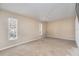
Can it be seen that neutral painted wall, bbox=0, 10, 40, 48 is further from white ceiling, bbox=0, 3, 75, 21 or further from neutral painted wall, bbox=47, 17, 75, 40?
neutral painted wall, bbox=47, 17, 75, 40

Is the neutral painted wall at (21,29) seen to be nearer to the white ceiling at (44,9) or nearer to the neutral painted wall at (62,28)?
the white ceiling at (44,9)

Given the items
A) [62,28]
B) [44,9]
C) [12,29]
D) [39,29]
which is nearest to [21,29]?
[12,29]

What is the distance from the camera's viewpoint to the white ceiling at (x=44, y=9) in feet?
7.78

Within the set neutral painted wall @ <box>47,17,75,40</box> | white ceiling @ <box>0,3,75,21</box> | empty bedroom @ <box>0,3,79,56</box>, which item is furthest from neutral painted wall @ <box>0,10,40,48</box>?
neutral painted wall @ <box>47,17,75,40</box>

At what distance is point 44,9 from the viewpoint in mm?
2463

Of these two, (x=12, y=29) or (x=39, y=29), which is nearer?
(x=12, y=29)

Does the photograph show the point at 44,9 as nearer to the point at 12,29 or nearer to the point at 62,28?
the point at 62,28

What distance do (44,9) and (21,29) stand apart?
675 millimetres

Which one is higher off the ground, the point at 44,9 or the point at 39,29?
the point at 44,9

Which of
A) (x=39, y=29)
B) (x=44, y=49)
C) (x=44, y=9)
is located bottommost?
(x=44, y=49)

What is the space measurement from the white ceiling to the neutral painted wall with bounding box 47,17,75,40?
11 centimetres

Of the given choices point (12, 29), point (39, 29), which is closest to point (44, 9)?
point (39, 29)

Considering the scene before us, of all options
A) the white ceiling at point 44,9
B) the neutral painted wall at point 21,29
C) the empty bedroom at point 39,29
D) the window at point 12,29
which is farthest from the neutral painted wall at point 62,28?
A: the window at point 12,29

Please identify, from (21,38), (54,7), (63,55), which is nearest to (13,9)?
(21,38)
